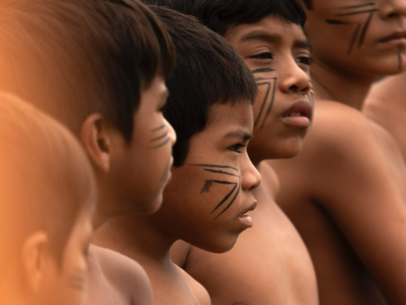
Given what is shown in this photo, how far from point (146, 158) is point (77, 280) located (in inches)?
11.2

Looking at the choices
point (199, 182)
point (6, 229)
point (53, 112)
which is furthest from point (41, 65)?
point (199, 182)

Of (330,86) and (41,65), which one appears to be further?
(330,86)

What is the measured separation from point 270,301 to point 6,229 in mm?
1035

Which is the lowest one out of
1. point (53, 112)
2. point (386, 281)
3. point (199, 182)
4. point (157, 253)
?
point (386, 281)

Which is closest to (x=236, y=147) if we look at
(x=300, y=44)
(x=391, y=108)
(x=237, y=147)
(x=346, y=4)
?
(x=237, y=147)

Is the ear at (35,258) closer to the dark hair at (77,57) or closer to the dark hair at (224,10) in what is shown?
the dark hair at (77,57)

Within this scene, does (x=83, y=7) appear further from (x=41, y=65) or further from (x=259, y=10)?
(x=259, y=10)

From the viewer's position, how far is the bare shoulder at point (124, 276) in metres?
1.28

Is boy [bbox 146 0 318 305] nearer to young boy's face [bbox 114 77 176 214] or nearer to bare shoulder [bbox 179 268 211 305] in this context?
bare shoulder [bbox 179 268 211 305]

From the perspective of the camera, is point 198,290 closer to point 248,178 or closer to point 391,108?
point 248,178

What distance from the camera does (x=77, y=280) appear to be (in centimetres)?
91

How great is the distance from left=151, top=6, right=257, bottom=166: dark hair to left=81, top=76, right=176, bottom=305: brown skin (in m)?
0.28

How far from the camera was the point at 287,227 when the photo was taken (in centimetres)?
201

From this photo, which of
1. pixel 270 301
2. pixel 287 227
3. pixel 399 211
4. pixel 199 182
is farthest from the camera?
pixel 399 211
